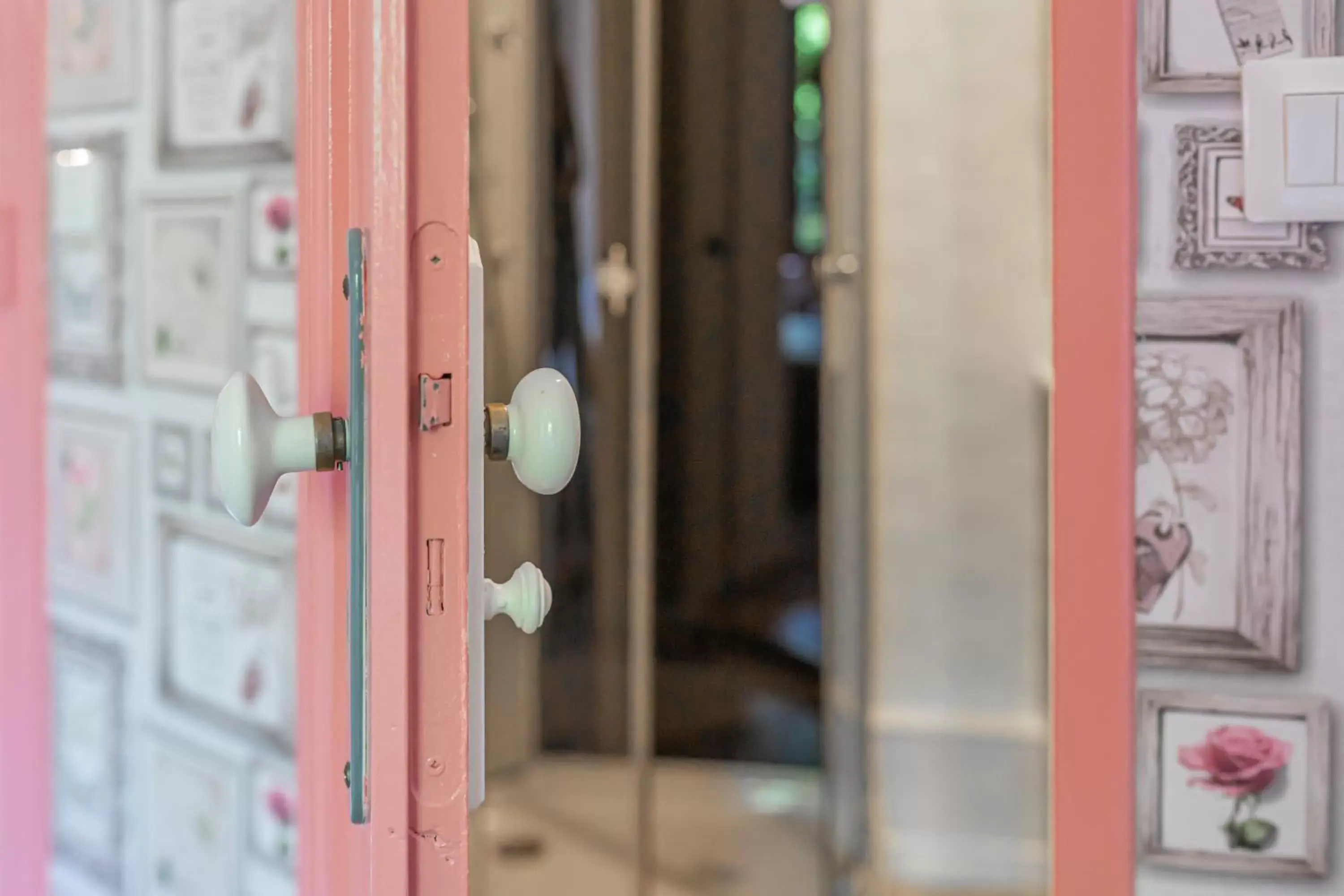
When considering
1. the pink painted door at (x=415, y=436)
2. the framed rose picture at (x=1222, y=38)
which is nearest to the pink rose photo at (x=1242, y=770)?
the framed rose picture at (x=1222, y=38)

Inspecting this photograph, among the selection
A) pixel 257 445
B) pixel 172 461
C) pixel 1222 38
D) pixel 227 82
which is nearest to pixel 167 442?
pixel 172 461

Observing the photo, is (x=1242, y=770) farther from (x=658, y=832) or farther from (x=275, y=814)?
(x=658, y=832)

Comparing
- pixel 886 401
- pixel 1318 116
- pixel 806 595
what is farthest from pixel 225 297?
pixel 806 595

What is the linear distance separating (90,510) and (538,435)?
63cm

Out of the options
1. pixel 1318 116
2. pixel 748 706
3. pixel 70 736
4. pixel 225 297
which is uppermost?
pixel 1318 116

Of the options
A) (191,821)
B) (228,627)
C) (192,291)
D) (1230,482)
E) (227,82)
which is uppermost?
(227,82)

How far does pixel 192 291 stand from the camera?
0.89 m

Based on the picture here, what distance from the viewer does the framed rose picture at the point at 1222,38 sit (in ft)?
2.48

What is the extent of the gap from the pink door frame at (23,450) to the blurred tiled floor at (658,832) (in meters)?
1.10

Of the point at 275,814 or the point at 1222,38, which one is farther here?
the point at 275,814

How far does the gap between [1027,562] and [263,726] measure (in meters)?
1.52

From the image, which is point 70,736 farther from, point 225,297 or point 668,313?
point 668,313

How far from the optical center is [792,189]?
94.6 inches

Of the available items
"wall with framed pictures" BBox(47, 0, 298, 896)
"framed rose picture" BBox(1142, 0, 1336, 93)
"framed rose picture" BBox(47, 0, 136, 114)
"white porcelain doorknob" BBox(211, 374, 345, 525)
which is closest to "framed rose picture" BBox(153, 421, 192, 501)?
"wall with framed pictures" BBox(47, 0, 298, 896)
